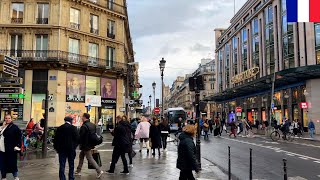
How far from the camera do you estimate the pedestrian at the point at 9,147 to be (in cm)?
878

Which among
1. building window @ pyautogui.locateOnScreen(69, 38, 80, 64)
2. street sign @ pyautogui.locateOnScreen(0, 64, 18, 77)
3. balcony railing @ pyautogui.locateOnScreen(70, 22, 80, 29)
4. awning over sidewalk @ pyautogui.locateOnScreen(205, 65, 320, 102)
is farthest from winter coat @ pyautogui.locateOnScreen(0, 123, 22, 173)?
awning over sidewalk @ pyautogui.locateOnScreen(205, 65, 320, 102)

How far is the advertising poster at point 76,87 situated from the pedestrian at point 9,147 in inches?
1044

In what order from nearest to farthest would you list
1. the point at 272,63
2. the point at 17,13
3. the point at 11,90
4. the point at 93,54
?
the point at 11,90 < the point at 17,13 < the point at 93,54 < the point at 272,63

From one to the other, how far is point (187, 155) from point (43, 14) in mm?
31993

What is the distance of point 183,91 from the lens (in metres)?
142

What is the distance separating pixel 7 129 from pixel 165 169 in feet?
17.4

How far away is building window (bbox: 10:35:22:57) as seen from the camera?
33906 mm

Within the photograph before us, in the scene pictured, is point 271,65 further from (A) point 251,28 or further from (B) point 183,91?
(B) point 183,91

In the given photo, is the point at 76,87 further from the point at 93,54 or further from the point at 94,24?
the point at 94,24

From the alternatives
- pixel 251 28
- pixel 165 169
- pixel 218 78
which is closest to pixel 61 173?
pixel 165 169

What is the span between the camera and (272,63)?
162 feet

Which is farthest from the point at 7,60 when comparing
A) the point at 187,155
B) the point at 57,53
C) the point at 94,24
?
the point at 94,24

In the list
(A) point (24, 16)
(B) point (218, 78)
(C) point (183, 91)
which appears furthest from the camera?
(C) point (183, 91)

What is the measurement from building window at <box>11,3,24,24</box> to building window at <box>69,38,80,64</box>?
5.32 meters
